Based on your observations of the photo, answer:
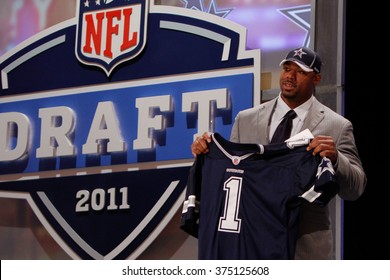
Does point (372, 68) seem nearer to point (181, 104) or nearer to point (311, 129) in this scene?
point (311, 129)

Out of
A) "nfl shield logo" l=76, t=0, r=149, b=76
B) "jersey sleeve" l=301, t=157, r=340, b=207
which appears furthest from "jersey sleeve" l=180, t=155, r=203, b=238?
"nfl shield logo" l=76, t=0, r=149, b=76

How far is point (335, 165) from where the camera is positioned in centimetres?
369

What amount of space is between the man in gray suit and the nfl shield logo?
1486 mm

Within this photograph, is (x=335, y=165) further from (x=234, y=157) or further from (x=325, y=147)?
(x=234, y=157)

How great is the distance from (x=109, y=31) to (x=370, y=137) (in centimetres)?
184

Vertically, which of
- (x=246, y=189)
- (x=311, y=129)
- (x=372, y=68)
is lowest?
(x=246, y=189)

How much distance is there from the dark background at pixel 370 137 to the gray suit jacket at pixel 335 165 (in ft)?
1.91

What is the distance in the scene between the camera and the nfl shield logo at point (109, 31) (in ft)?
17.7

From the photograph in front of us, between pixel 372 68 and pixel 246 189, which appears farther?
pixel 372 68

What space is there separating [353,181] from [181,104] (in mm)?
1614

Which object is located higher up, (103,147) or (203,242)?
(103,147)

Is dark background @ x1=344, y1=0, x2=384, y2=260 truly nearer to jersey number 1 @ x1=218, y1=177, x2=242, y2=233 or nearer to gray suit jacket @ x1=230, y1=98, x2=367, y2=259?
gray suit jacket @ x1=230, y1=98, x2=367, y2=259

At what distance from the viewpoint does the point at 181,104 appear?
17.0 feet
